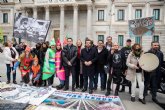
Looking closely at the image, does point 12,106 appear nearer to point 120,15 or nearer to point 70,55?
point 70,55

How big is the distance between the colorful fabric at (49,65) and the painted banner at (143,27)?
5.90m

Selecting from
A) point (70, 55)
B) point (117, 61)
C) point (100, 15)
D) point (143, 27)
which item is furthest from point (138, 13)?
point (117, 61)

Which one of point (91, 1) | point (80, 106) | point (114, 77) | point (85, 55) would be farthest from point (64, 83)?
point (91, 1)

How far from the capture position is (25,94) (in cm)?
718

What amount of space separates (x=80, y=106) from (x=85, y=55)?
2.32 metres

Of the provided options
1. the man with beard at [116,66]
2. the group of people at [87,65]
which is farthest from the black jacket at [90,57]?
the man with beard at [116,66]

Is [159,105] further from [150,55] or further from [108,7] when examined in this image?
[108,7]

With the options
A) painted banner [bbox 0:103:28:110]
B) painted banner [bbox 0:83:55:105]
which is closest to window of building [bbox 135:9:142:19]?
painted banner [bbox 0:83:55:105]

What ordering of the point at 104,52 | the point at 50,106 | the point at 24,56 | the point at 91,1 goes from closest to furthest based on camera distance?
the point at 50,106
the point at 104,52
the point at 24,56
the point at 91,1

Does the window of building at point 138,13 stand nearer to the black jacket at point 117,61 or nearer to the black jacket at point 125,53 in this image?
the black jacket at point 125,53

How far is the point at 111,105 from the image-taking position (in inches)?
253

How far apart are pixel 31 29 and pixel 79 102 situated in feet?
17.2

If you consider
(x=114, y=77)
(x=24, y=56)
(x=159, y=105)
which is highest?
(x=24, y=56)

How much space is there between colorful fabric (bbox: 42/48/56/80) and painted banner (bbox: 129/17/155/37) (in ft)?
19.4
